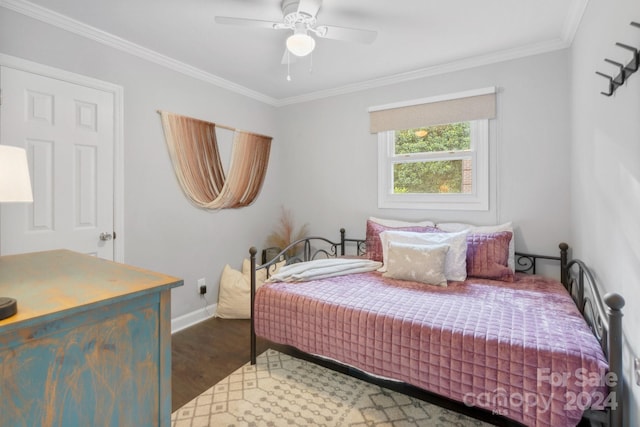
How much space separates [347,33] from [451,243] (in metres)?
1.67

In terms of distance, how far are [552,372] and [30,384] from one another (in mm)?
1785

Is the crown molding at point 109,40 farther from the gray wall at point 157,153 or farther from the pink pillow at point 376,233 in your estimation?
the pink pillow at point 376,233

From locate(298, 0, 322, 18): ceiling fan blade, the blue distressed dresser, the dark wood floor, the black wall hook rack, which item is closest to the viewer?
the blue distressed dresser

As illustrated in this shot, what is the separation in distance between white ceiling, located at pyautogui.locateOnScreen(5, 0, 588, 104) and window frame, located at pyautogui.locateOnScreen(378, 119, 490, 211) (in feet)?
2.04

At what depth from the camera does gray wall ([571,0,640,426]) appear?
1188 mm

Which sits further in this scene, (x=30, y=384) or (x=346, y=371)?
(x=346, y=371)

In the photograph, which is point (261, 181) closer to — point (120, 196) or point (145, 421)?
point (120, 196)

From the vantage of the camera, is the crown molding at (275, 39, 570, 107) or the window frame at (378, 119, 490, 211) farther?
the window frame at (378, 119, 490, 211)

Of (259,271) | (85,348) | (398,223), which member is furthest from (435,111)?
(85,348)

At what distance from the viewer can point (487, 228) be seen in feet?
8.64

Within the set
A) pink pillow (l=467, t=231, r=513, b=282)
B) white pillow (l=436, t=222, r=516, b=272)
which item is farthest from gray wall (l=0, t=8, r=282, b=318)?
pink pillow (l=467, t=231, r=513, b=282)

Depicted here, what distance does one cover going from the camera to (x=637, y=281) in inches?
45.6

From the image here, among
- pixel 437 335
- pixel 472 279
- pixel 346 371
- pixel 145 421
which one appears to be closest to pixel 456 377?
pixel 437 335

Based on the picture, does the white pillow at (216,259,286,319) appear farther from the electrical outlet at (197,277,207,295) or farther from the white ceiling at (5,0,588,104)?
the white ceiling at (5,0,588,104)
